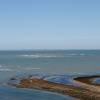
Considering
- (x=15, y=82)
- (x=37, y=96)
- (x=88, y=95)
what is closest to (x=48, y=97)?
(x=37, y=96)

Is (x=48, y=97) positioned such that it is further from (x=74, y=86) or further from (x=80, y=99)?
Result: (x=74, y=86)

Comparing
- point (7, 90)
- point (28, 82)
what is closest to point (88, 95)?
point (7, 90)

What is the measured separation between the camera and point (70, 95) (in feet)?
102

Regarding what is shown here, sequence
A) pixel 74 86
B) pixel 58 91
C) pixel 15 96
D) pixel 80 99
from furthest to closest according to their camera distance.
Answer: pixel 74 86
pixel 58 91
pixel 15 96
pixel 80 99

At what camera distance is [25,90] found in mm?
34625

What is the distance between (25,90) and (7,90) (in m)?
1.70

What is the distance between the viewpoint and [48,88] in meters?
35.3

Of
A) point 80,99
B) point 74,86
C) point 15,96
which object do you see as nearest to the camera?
point 80,99

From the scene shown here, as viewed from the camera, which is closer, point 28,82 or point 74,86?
point 74,86

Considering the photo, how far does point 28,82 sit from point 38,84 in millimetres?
2259

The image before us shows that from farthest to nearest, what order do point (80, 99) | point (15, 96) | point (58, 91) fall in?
point (58, 91), point (15, 96), point (80, 99)

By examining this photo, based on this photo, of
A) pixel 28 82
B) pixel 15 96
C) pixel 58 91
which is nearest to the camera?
pixel 15 96

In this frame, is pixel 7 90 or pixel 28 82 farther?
pixel 28 82

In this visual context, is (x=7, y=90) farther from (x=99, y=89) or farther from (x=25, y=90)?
(x=99, y=89)
